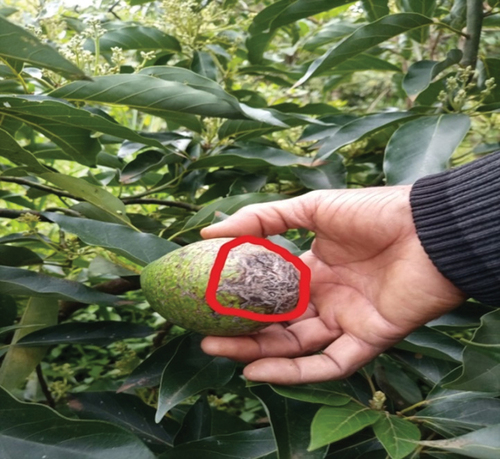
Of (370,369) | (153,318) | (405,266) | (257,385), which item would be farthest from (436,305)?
(153,318)

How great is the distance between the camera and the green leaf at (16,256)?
1.23m

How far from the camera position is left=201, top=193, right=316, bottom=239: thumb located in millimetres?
1128

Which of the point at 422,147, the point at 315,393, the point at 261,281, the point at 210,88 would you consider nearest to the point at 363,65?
the point at 422,147

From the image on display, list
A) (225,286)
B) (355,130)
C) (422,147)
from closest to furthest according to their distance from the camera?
(225,286)
(422,147)
(355,130)

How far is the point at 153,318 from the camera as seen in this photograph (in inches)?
89.1

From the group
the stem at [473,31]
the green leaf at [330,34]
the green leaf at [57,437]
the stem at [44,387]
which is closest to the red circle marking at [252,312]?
the green leaf at [57,437]

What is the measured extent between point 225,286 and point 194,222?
0.39m

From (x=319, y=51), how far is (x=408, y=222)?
1.33m

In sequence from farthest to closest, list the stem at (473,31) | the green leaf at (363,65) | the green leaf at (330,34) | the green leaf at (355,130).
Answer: the green leaf at (330,34)
the green leaf at (363,65)
the stem at (473,31)
the green leaf at (355,130)

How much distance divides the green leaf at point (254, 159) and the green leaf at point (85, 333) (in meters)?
0.43

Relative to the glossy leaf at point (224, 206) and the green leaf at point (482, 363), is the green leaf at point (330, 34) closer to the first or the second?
the glossy leaf at point (224, 206)

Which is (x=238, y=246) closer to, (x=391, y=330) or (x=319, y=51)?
(x=391, y=330)

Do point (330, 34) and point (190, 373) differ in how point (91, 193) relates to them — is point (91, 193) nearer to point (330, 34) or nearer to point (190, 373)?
point (190, 373)

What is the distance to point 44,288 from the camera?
43.2 inches
